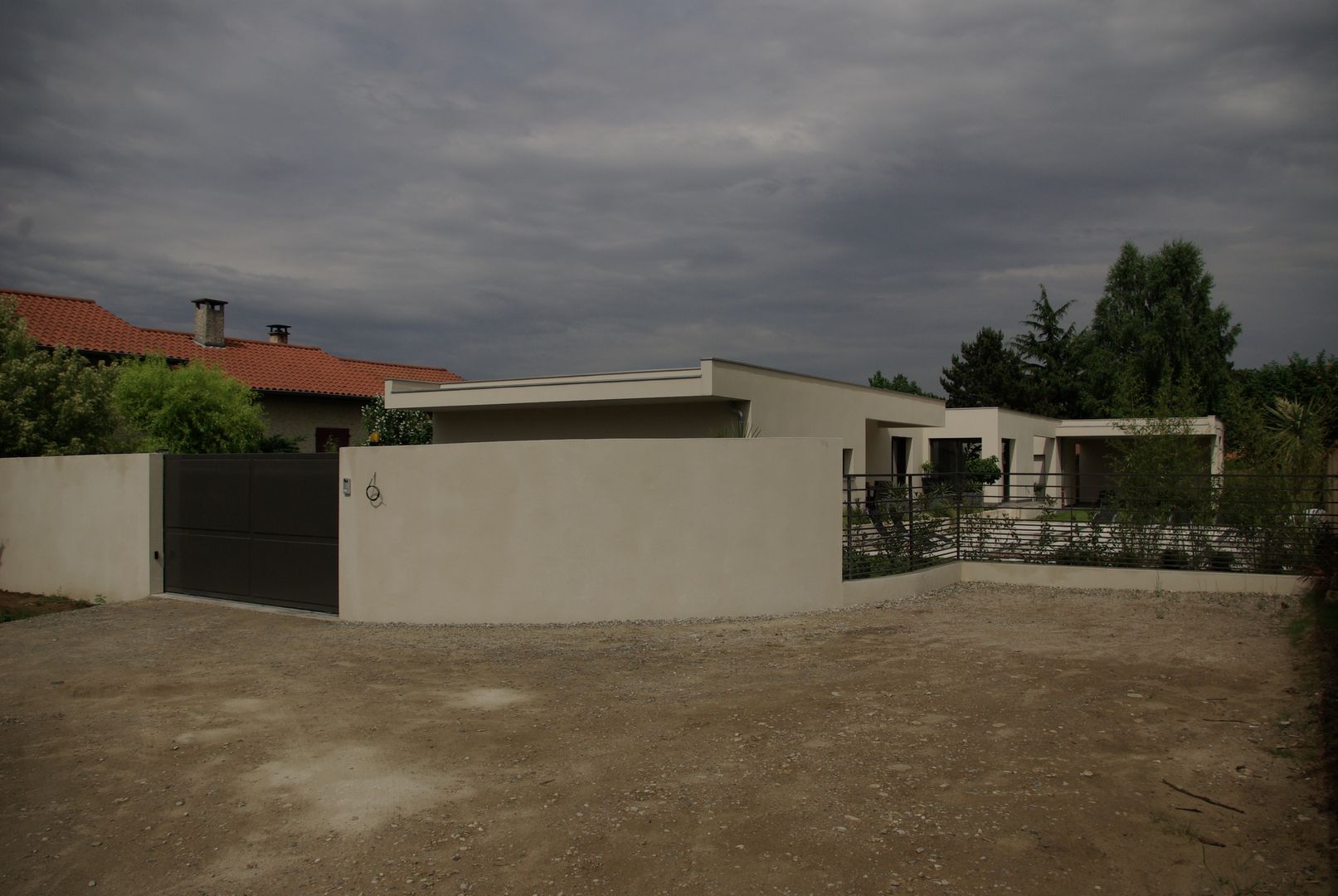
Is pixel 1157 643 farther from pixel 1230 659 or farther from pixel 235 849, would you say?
pixel 235 849

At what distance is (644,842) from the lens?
4.53m

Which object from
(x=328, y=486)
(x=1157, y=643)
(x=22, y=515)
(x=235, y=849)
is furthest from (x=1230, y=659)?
(x=22, y=515)

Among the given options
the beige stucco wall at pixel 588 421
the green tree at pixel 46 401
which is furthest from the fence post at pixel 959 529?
the green tree at pixel 46 401

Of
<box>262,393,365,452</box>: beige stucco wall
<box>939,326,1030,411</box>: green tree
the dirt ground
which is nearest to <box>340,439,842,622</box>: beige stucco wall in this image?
the dirt ground

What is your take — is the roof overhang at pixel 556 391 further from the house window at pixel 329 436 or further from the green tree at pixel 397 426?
the house window at pixel 329 436

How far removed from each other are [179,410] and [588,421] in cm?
852

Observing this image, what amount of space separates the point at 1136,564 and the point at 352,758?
11142mm

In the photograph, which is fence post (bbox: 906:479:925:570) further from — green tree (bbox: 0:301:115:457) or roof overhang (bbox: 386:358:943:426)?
green tree (bbox: 0:301:115:457)

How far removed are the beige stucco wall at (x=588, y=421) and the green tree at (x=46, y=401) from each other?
285 inches

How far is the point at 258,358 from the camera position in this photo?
2862 centimetres

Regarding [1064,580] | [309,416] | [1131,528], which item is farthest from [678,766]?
[309,416]

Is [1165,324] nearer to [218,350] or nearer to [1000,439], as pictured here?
[1000,439]

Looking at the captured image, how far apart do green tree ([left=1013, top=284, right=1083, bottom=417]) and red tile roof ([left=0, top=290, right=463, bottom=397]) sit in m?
35.6

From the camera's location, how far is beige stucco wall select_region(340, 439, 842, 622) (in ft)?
34.2
